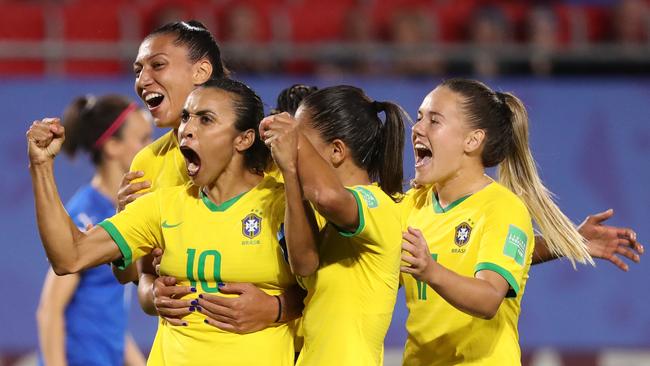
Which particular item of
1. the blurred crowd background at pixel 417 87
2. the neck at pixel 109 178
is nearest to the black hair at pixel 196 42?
the neck at pixel 109 178

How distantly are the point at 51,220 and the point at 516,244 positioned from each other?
1.41m

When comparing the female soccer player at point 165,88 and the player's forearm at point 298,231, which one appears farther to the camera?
the female soccer player at point 165,88

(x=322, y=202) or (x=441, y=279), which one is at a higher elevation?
(x=322, y=202)

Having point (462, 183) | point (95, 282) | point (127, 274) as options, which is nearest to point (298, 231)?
point (462, 183)

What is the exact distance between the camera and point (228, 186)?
3426 millimetres

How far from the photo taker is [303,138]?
2.99 m

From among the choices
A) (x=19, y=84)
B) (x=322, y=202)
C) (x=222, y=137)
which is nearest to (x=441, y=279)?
(x=322, y=202)

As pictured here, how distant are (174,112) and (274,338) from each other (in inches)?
36.1

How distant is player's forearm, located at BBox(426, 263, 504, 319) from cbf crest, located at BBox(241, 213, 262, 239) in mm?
549

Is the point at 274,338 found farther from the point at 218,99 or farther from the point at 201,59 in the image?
the point at 201,59

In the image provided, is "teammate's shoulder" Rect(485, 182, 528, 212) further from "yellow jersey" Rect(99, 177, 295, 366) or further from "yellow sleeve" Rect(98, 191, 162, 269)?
"yellow sleeve" Rect(98, 191, 162, 269)

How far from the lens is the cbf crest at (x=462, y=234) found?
3.56 m

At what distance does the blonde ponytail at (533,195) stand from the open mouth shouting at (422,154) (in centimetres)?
34

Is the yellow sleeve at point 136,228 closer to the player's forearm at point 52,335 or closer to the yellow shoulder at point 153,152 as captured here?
the yellow shoulder at point 153,152
